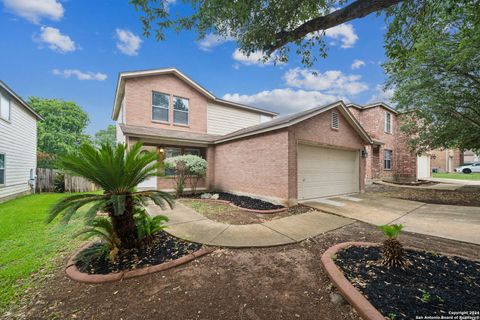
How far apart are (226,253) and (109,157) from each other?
9.19 feet

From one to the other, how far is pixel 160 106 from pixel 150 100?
633mm

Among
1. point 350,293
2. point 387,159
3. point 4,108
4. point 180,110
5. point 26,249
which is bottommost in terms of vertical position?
point 26,249

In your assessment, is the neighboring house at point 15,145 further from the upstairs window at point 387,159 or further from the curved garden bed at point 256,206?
the upstairs window at point 387,159

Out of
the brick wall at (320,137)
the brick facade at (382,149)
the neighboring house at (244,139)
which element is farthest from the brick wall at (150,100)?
the brick facade at (382,149)

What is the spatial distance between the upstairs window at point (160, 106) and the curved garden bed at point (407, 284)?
11.3m

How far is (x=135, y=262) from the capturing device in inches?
134

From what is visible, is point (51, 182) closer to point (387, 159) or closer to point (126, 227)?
point (126, 227)

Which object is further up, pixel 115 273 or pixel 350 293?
pixel 350 293

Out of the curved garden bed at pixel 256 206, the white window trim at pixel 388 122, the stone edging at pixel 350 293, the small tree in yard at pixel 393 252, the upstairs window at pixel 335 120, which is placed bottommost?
the curved garden bed at pixel 256 206

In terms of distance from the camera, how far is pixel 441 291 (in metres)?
2.38

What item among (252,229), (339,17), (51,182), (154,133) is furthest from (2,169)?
(339,17)

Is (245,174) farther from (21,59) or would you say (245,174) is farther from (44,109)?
(44,109)

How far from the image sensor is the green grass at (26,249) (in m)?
2.96

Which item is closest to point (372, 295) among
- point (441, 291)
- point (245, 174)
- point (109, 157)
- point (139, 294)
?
point (441, 291)
